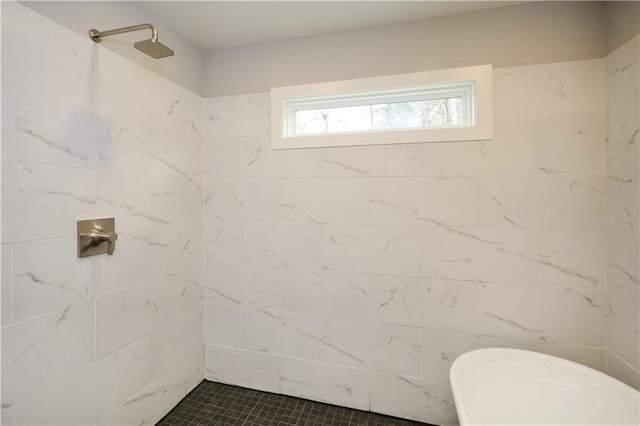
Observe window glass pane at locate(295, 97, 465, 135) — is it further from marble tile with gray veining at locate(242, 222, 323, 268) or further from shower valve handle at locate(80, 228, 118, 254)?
shower valve handle at locate(80, 228, 118, 254)

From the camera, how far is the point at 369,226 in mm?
1733

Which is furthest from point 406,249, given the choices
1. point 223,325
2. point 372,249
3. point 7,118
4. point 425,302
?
point 7,118

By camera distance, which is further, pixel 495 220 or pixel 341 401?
pixel 341 401

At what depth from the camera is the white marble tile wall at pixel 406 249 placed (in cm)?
149

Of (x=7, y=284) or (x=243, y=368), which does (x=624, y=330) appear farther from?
(x=7, y=284)

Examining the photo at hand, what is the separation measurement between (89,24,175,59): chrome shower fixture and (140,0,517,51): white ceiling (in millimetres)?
379

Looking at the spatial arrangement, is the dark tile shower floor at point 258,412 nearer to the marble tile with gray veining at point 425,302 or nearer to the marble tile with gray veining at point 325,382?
the marble tile with gray veining at point 325,382

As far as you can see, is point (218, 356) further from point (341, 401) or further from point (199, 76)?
point (199, 76)

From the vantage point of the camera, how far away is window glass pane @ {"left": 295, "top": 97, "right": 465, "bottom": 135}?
1711 millimetres

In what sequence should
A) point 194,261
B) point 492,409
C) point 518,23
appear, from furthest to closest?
point 194,261 → point 518,23 → point 492,409

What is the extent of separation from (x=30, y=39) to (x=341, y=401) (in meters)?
2.17

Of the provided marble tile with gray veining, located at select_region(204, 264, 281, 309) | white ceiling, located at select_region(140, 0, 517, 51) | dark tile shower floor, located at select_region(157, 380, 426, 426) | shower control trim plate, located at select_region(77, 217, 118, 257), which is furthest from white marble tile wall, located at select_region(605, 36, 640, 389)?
shower control trim plate, located at select_region(77, 217, 118, 257)

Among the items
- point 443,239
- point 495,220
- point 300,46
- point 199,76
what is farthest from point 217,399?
point 300,46

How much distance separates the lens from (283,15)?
1.62 metres
